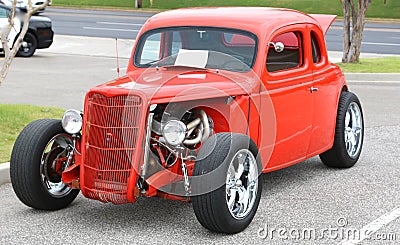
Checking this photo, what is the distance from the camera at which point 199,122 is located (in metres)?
6.43

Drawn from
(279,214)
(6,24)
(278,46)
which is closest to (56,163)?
(279,214)

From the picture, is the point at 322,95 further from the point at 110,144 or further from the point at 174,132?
the point at 110,144

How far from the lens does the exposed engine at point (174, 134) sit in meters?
6.04

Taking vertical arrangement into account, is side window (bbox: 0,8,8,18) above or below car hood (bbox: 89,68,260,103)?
below

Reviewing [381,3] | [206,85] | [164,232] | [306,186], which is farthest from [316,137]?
[381,3]

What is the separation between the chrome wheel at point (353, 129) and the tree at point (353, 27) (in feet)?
30.9

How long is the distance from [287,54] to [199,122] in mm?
1677

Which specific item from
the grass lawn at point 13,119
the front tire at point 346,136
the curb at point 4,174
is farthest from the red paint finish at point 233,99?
the grass lawn at point 13,119

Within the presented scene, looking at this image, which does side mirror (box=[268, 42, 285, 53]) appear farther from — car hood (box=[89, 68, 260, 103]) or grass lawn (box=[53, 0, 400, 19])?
grass lawn (box=[53, 0, 400, 19])

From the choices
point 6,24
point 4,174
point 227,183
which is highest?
point 227,183

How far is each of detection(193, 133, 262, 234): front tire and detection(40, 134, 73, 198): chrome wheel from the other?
139cm

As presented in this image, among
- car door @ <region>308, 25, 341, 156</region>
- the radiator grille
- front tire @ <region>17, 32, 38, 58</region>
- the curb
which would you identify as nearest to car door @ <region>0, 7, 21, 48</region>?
front tire @ <region>17, 32, 38, 58</region>

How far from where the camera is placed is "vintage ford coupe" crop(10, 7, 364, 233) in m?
6.06

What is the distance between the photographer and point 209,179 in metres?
5.89
